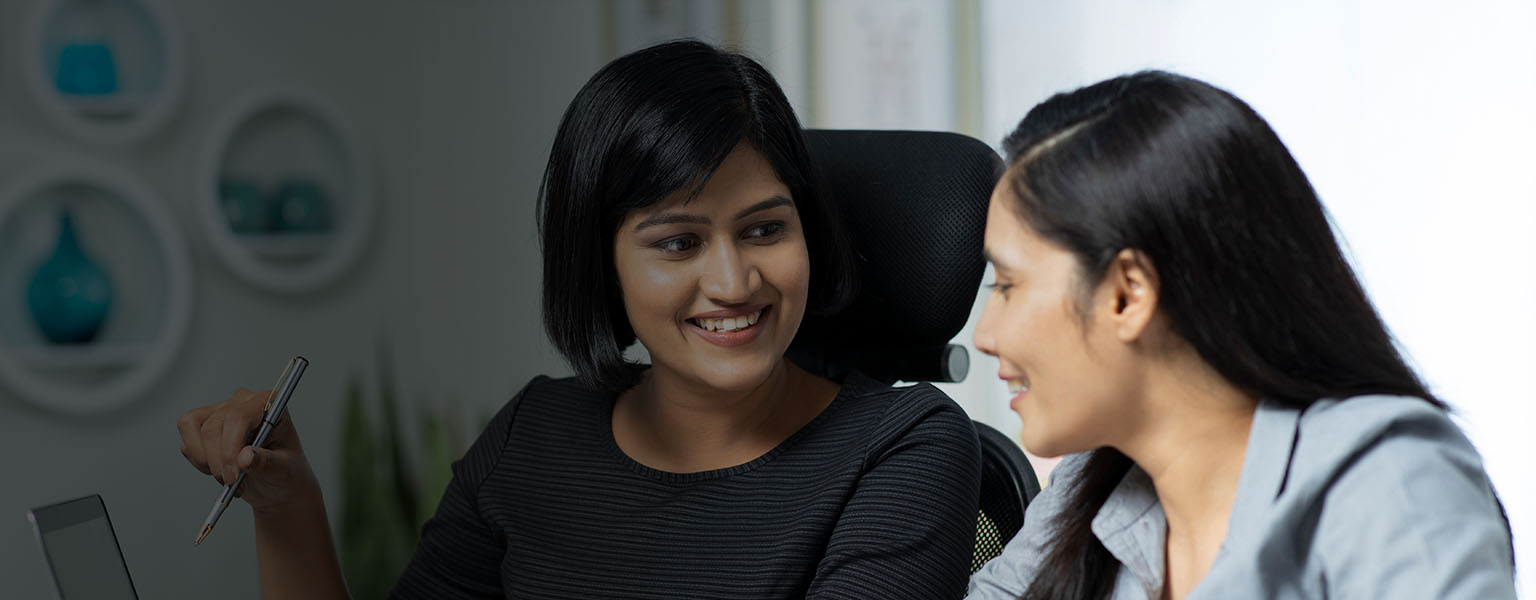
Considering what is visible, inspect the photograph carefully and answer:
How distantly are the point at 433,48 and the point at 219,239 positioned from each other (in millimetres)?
853

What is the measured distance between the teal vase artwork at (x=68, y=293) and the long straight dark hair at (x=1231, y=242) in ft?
7.14

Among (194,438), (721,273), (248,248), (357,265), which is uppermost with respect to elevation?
(721,273)

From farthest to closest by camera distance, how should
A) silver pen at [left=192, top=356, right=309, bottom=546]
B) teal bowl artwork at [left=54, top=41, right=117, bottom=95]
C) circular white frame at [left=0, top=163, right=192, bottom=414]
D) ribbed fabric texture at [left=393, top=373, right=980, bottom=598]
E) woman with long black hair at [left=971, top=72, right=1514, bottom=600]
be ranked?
teal bowl artwork at [left=54, top=41, right=117, bottom=95] → circular white frame at [left=0, top=163, right=192, bottom=414] → ribbed fabric texture at [left=393, top=373, right=980, bottom=598] → silver pen at [left=192, top=356, right=309, bottom=546] → woman with long black hair at [left=971, top=72, right=1514, bottom=600]

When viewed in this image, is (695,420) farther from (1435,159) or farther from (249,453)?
(1435,159)

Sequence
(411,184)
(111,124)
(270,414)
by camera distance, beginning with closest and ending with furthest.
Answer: (270,414), (111,124), (411,184)

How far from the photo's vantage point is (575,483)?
134 centimetres

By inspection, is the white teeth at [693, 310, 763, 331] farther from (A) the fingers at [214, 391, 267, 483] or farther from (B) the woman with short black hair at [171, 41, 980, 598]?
(A) the fingers at [214, 391, 267, 483]

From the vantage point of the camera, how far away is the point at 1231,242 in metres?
0.74

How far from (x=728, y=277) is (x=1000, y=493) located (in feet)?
1.27

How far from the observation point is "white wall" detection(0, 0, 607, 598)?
243 cm

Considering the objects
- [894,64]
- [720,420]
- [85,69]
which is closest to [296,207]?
[85,69]

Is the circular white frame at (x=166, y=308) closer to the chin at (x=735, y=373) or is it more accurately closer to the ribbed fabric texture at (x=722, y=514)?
the ribbed fabric texture at (x=722, y=514)

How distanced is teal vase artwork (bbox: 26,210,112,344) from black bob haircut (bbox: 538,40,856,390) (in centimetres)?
148

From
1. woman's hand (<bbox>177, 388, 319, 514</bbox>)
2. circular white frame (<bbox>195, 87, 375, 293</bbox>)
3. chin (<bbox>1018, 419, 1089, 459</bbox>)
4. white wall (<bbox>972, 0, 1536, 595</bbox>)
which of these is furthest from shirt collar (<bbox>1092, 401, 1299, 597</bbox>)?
circular white frame (<bbox>195, 87, 375, 293</bbox>)
